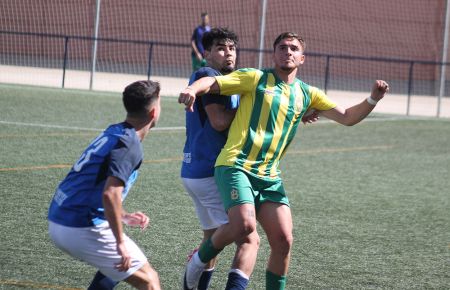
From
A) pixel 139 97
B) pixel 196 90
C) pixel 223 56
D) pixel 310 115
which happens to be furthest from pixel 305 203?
pixel 139 97

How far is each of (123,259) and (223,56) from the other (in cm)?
215

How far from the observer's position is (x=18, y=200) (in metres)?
9.37

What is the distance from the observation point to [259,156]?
6.03 metres

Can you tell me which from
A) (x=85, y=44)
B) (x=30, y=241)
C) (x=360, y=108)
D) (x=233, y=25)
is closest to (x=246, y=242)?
(x=360, y=108)

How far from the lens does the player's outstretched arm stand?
650 cm

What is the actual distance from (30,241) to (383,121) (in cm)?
1464

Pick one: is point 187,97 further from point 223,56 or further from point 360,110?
point 360,110

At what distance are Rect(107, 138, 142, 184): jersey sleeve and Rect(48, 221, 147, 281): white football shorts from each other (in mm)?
324

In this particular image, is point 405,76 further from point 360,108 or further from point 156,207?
point 360,108

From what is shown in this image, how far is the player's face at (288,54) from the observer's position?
6.18 m

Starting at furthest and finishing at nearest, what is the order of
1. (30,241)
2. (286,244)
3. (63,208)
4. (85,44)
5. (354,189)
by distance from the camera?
1. (85,44)
2. (354,189)
3. (30,241)
4. (286,244)
5. (63,208)

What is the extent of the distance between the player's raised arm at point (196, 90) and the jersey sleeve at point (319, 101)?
2.54ft

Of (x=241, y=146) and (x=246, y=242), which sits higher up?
(x=241, y=146)

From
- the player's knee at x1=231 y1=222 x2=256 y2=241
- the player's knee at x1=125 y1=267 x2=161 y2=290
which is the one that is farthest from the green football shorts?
the player's knee at x1=125 y1=267 x2=161 y2=290
